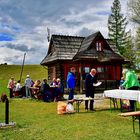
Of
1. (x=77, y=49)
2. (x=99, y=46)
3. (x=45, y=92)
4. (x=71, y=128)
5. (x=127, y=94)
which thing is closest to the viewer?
(x=71, y=128)

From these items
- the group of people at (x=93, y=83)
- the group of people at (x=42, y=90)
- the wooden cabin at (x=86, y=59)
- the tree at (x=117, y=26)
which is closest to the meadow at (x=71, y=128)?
the group of people at (x=93, y=83)

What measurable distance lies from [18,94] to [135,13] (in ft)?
74.2

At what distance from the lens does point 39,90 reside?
21.1 metres

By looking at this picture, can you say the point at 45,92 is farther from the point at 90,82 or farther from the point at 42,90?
the point at 90,82

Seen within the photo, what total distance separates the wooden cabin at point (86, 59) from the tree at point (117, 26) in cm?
3104

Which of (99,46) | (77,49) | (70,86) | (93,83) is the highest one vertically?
(99,46)

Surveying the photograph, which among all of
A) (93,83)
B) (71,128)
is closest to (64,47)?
(93,83)

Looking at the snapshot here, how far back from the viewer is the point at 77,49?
32.0m

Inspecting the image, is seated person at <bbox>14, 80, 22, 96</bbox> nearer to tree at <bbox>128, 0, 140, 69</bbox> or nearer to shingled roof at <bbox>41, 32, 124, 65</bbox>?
shingled roof at <bbox>41, 32, 124, 65</bbox>

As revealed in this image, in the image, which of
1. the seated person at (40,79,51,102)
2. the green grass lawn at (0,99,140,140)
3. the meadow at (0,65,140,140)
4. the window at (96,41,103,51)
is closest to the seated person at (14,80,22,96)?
the seated person at (40,79,51,102)

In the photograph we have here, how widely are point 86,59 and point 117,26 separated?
39.1 meters

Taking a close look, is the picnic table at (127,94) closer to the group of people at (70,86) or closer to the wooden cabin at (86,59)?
the group of people at (70,86)

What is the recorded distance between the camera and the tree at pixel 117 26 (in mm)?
64250

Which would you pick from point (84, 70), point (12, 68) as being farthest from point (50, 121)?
point (12, 68)
